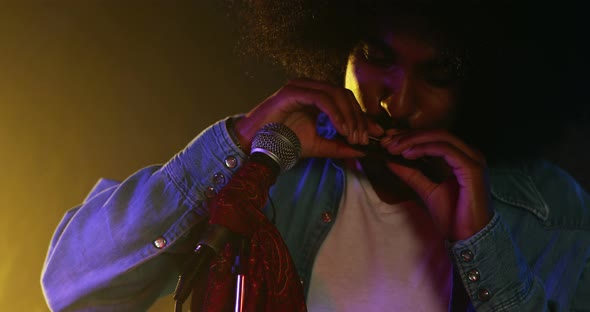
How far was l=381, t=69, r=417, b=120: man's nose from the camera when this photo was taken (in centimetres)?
165

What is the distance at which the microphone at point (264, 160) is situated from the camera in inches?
42.0

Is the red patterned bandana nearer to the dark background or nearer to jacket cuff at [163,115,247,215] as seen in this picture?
jacket cuff at [163,115,247,215]

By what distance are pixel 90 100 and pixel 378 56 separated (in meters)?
0.99

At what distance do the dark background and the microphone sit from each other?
0.99 meters

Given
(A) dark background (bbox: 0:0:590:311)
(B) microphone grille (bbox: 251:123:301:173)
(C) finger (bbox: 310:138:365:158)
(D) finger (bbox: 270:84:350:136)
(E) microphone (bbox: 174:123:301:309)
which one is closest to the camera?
(E) microphone (bbox: 174:123:301:309)

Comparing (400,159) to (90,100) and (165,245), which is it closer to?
(165,245)

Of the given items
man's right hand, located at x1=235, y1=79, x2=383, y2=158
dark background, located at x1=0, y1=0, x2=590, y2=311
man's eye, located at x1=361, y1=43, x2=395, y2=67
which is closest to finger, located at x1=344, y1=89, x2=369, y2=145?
man's right hand, located at x1=235, y1=79, x2=383, y2=158

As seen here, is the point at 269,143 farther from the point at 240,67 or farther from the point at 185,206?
the point at 240,67

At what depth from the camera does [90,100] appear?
2.19 meters

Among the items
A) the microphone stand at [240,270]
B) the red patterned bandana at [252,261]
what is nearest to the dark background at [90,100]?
the red patterned bandana at [252,261]

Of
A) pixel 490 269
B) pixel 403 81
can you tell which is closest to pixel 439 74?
pixel 403 81

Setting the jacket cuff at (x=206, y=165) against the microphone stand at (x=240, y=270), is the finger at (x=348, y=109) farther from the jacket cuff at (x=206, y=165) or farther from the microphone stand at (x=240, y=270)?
the microphone stand at (x=240, y=270)

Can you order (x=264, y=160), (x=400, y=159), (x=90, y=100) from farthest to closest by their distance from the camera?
(x=90, y=100), (x=400, y=159), (x=264, y=160)

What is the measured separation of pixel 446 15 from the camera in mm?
1753
